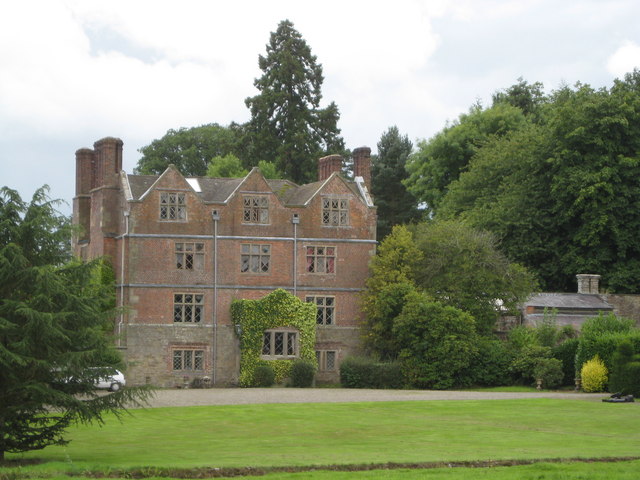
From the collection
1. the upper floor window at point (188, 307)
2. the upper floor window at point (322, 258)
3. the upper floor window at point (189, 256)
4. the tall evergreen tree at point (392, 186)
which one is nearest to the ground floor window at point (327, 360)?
the upper floor window at point (322, 258)

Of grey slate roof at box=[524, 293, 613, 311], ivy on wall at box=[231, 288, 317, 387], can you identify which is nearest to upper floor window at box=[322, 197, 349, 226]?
ivy on wall at box=[231, 288, 317, 387]

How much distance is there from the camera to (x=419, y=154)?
7631 cm

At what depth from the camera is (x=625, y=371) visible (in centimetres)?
4222

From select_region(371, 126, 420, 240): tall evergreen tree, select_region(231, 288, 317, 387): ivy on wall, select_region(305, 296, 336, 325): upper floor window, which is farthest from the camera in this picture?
select_region(371, 126, 420, 240): tall evergreen tree

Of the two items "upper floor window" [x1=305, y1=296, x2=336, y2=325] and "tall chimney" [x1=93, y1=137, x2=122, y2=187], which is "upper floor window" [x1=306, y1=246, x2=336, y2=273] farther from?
"tall chimney" [x1=93, y1=137, x2=122, y2=187]

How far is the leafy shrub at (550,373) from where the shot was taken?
46.7 meters

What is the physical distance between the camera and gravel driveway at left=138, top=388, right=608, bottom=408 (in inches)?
1576

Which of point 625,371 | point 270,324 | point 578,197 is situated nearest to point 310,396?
point 270,324

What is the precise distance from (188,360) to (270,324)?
4.12m

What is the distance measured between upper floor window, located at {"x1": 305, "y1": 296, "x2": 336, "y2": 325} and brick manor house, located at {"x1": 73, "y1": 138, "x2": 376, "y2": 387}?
5cm

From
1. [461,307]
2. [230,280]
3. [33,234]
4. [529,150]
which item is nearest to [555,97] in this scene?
[529,150]

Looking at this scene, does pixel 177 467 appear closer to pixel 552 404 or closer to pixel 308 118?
pixel 552 404

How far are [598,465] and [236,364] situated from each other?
1221 inches

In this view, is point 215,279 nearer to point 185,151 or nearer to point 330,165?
point 330,165
